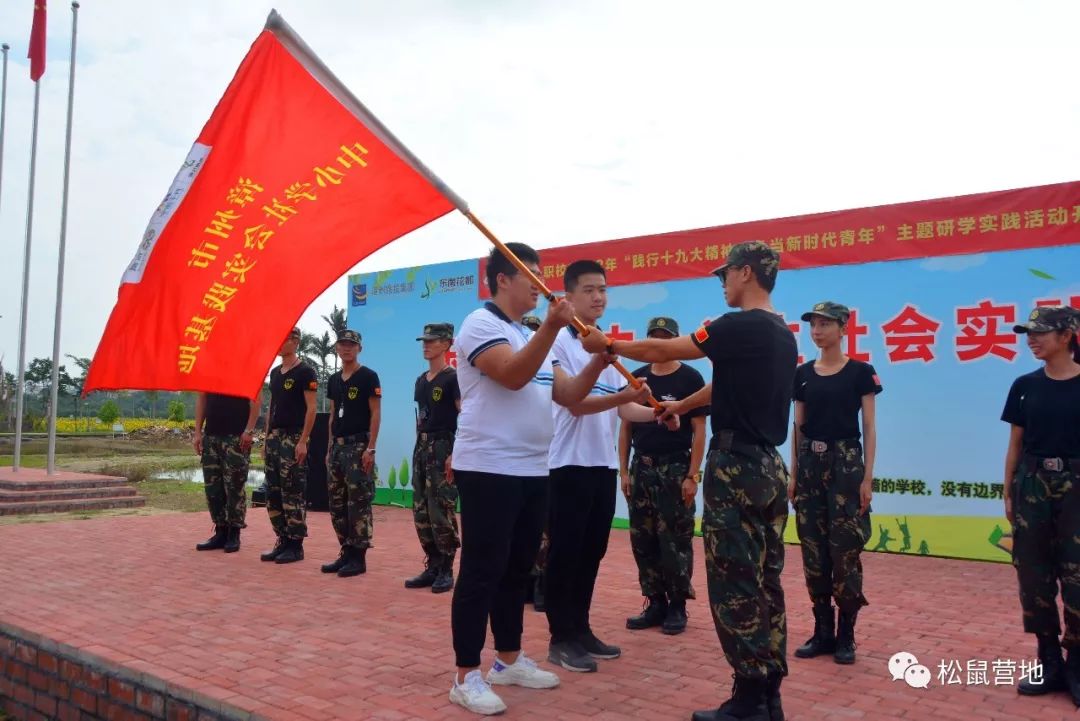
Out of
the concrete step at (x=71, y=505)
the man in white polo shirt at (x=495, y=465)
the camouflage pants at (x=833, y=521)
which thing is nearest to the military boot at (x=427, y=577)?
the man in white polo shirt at (x=495, y=465)

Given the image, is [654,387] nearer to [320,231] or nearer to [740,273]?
[740,273]

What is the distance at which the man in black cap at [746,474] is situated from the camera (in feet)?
9.30

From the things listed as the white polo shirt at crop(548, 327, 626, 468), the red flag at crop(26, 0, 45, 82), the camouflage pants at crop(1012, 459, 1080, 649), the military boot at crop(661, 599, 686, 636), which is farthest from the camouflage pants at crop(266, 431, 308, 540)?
the red flag at crop(26, 0, 45, 82)

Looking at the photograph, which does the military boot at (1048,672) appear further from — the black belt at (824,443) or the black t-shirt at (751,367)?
the black t-shirt at (751,367)

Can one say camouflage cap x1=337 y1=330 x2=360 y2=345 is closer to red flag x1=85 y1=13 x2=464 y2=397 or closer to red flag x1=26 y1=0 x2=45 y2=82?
red flag x1=85 y1=13 x2=464 y2=397

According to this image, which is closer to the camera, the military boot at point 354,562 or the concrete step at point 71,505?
the military boot at point 354,562

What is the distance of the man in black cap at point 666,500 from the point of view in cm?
434

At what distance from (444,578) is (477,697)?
2486 mm

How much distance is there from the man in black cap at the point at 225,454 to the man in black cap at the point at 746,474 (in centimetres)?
450

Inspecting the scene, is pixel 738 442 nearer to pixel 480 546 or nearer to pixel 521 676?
pixel 480 546

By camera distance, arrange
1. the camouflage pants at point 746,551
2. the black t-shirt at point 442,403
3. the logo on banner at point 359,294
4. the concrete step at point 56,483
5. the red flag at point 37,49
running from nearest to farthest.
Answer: the camouflage pants at point 746,551, the black t-shirt at point 442,403, the concrete step at point 56,483, the red flag at point 37,49, the logo on banner at point 359,294

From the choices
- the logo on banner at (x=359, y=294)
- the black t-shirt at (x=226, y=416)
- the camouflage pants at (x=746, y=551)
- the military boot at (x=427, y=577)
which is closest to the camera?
the camouflage pants at (x=746, y=551)

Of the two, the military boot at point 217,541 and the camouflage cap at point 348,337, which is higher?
the camouflage cap at point 348,337

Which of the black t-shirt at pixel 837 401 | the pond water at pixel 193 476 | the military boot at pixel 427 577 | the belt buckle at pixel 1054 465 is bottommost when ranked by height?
the pond water at pixel 193 476
